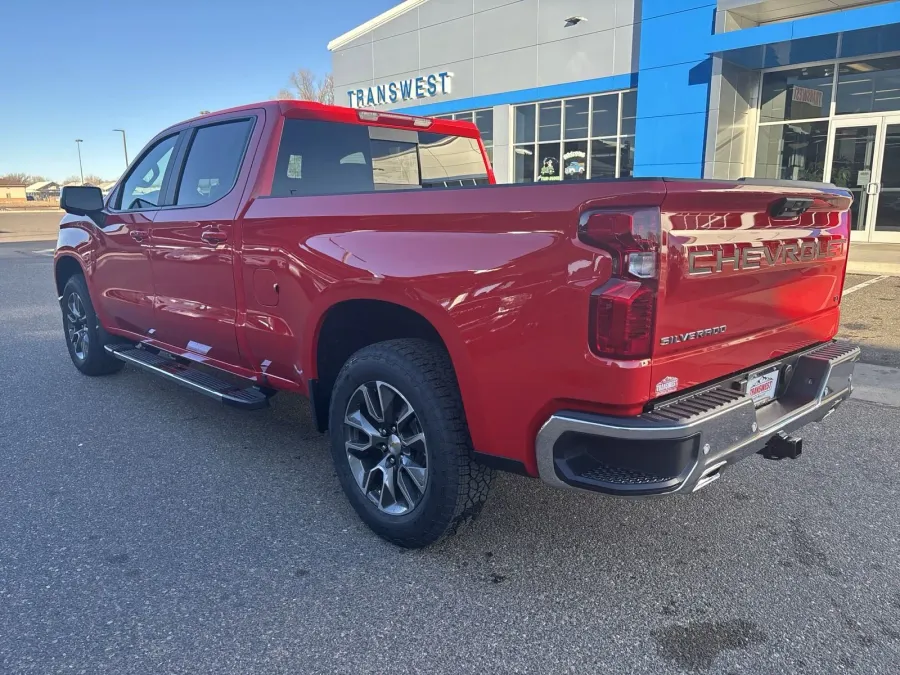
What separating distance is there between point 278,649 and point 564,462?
3.96ft

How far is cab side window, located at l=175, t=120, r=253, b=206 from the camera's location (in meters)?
3.93

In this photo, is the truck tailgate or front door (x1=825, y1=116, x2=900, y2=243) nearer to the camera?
the truck tailgate

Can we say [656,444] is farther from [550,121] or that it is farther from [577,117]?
[550,121]

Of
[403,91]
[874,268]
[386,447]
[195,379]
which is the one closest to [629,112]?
[874,268]

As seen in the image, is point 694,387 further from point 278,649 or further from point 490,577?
point 278,649

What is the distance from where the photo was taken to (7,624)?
8.17ft

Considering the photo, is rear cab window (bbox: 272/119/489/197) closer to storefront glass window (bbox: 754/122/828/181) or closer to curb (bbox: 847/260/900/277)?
curb (bbox: 847/260/900/277)

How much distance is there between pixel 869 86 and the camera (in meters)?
13.1

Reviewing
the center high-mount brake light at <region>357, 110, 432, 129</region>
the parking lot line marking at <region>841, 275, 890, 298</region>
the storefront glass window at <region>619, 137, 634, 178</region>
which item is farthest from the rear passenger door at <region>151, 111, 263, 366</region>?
the storefront glass window at <region>619, 137, 634, 178</region>

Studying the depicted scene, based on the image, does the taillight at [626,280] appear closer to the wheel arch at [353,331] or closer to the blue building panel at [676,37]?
the wheel arch at [353,331]

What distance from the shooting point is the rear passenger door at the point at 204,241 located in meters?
3.80

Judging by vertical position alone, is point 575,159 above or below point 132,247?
above

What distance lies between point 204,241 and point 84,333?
2738 millimetres

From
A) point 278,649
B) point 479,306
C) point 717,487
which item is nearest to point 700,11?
point 717,487
